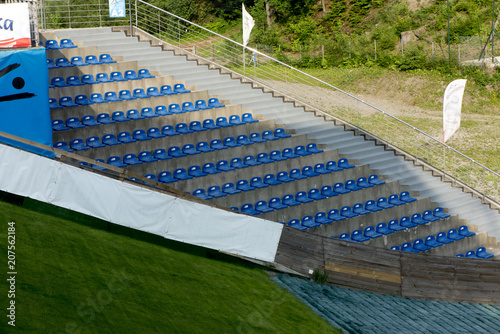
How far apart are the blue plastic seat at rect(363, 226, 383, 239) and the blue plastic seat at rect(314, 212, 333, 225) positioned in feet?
3.81

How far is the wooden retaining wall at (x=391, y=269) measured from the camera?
13109 mm

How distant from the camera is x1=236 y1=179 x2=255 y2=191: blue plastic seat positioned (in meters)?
16.8

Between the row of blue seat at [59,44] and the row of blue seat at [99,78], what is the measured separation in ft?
5.14

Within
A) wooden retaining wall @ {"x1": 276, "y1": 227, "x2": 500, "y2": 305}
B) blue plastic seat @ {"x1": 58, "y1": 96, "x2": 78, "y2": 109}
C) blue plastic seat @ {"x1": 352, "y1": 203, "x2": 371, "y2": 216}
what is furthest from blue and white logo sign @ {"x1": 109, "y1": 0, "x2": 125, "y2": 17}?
wooden retaining wall @ {"x1": 276, "y1": 227, "x2": 500, "y2": 305}

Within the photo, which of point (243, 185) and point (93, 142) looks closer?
point (93, 142)

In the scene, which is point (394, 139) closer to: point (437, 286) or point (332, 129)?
point (332, 129)

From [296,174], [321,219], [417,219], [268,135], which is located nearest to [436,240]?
[417,219]

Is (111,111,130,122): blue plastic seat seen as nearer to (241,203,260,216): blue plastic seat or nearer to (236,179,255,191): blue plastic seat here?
(236,179,255,191): blue plastic seat

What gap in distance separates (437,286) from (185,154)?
7.73 meters

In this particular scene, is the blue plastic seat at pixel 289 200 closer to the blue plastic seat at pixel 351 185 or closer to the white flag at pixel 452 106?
the blue plastic seat at pixel 351 185

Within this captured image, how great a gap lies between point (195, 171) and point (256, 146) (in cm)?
255

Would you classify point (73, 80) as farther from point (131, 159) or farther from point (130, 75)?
point (131, 159)

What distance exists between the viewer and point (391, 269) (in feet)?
45.8

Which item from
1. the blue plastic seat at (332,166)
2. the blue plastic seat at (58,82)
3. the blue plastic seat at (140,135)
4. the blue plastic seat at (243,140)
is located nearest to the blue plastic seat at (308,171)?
the blue plastic seat at (332,166)
